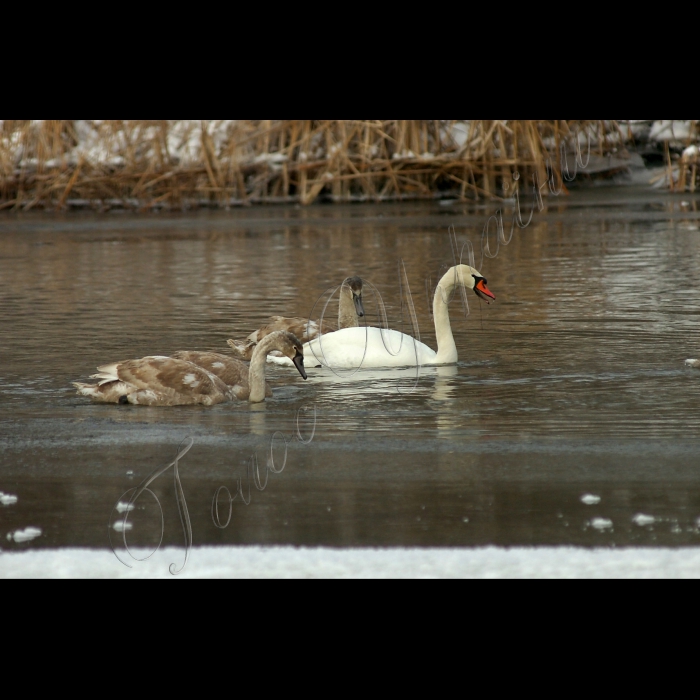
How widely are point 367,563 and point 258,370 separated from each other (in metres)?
3.20

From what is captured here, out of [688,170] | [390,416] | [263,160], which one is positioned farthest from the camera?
[263,160]

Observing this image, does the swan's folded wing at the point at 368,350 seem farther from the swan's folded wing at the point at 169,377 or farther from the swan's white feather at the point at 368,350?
the swan's folded wing at the point at 169,377

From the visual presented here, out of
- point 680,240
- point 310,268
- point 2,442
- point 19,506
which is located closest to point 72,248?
point 310,268

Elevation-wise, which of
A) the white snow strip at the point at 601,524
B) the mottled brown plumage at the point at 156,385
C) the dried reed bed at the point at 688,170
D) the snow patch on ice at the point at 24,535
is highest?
the dried reed bed at the point at 688,170

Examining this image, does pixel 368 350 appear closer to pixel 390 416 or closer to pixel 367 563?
pixel 390 416

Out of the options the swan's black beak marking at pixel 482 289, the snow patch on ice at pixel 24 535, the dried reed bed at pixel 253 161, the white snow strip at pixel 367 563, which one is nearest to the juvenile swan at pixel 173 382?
the swan's black beak marking at pixel 482 289

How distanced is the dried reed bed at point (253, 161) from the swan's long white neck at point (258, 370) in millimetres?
18426

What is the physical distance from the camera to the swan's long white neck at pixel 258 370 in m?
7.89

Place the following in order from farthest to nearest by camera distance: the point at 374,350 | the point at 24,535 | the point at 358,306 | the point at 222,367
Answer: the point at 358,306, the point at 374,350, the point at 222,367, the point at 24,535

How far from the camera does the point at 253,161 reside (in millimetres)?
27797

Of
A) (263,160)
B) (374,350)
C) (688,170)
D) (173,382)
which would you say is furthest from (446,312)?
(263,160)

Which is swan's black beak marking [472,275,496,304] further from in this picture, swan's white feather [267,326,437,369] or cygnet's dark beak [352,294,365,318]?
cygnet's dark beak [352,294,365,318]

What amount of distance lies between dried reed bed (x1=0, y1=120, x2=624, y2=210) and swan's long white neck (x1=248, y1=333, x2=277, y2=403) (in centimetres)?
1843

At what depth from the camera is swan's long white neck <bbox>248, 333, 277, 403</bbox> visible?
789cm
